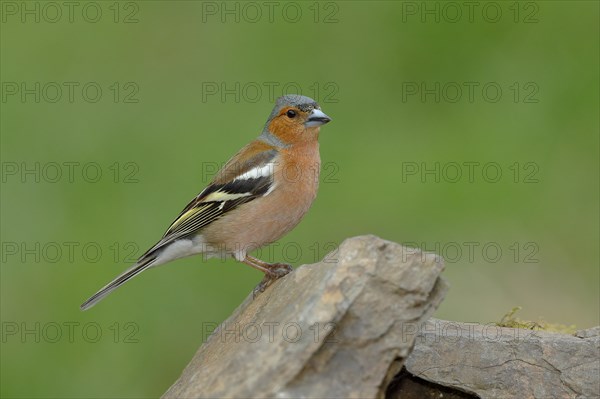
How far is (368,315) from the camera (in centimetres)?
506

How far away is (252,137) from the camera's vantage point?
1202 cm

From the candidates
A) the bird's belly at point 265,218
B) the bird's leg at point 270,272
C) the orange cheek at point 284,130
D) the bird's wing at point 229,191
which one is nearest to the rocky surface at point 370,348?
the bird's leg at point 270,272

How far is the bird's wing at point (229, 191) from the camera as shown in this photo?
25.1ft

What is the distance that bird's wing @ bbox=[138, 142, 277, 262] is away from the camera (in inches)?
301

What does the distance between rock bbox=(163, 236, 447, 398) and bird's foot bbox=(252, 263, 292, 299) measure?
1795 mm

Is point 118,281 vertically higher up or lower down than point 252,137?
lower down

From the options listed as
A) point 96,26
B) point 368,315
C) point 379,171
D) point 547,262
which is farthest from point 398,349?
point 96,26

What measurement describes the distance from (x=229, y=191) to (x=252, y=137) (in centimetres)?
431

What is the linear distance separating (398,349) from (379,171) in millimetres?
6933

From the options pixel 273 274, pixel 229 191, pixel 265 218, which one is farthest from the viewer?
pixel 229 191

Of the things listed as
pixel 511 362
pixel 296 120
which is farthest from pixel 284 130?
pixel 511 362

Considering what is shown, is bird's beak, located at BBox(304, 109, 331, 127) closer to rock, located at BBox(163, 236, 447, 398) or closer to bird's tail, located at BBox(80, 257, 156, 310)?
bird's tail, located at BBox(80, 257, 156, 310)

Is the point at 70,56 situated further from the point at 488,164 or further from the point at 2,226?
the point at 488,164

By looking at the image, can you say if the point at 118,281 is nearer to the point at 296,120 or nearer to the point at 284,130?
the point at 284,130
